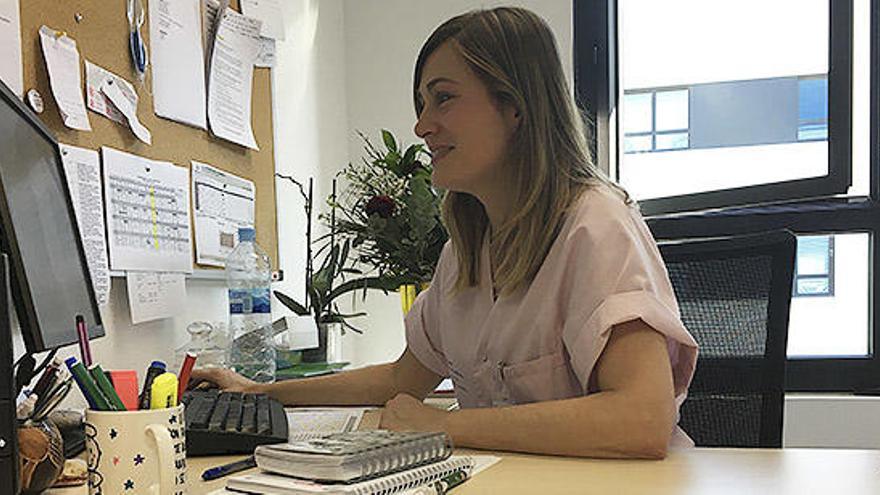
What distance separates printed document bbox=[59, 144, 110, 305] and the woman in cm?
24

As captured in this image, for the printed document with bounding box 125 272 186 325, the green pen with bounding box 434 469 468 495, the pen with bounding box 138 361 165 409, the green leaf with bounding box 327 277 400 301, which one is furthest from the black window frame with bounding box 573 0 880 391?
the pen with bounding box 138 361 165 409

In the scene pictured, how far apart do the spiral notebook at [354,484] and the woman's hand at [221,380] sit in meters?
0.58

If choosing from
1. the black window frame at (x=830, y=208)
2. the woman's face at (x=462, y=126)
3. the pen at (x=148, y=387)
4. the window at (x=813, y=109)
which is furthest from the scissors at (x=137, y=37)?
the window at (x=813, y=109)

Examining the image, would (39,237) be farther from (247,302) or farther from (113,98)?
(247,302)

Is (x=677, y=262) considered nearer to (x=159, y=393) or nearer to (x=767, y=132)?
(x=159, y=393)

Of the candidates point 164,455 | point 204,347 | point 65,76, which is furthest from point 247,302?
point 164,455

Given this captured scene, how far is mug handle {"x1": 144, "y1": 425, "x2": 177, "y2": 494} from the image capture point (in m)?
0.71

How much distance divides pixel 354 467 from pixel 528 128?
0.64 meters

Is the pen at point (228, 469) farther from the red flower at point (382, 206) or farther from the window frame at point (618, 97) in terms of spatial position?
the window frame at point (618, 97)

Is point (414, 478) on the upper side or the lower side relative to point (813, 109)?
lower

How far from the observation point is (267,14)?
2.07 meters

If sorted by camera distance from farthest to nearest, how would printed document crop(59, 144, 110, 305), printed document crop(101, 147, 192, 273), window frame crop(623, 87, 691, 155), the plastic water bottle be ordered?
window frame crop(623, 87, 691, 155) → the plastic water bottle → printed document crop(101, 147, 192, 273) → printed document crop(59, 144, 110, 305)

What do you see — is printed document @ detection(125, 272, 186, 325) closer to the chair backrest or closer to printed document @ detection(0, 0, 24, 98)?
printed document @ detection(0, 0, 24, 98)

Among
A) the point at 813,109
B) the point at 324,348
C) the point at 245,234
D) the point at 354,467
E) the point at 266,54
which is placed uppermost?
the point at 266,54
